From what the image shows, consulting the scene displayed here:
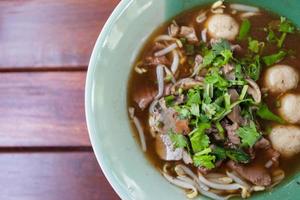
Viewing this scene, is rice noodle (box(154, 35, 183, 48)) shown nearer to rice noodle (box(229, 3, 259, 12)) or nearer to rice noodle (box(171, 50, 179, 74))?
rice noodle (box(171, 50, 179, 74))

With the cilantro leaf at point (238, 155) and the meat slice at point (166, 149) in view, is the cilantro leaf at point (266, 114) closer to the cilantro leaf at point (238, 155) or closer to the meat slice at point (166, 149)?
the cilantro leaf at point (238, 155)

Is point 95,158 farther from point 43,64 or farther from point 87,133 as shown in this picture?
point 43,64

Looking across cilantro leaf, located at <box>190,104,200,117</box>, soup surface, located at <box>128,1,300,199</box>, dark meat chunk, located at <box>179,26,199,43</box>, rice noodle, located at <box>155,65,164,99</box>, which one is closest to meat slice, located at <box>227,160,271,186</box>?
soup surface, located at <box>128,1,300,199</box>

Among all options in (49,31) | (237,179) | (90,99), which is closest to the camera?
(90,99)

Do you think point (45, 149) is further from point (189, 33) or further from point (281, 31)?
point (281, 31)

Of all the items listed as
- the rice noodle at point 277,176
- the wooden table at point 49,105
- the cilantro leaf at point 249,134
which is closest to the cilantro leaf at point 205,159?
the cilantro leaf at point 249,134

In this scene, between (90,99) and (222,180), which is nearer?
(90,99)

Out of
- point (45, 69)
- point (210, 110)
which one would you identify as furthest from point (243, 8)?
point (45, 69)
